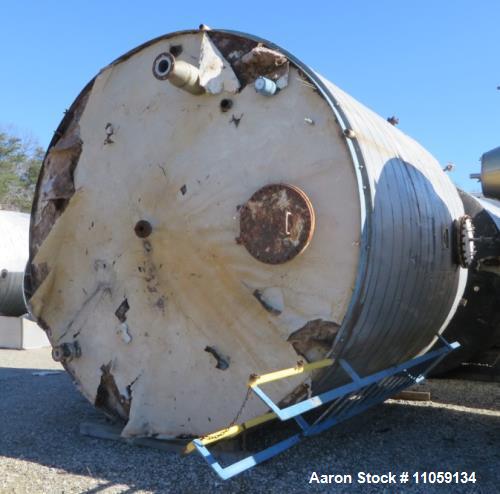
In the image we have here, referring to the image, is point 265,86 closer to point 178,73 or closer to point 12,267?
point 178,73

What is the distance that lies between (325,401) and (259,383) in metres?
0.59

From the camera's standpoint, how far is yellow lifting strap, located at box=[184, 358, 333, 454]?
10.1ft

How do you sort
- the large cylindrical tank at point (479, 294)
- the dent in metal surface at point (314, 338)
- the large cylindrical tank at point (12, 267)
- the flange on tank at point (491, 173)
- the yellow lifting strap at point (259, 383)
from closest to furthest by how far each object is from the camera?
the yellow lifting strap at point (259, 383) < the dent in metal surface at point (314, 338) < the flange on tank at point (491, 173) < the large cylindrical tank at point (479, 294) < the large cylindrical tank at point (12, 267)

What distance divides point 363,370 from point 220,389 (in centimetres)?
102

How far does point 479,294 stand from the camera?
240 inches

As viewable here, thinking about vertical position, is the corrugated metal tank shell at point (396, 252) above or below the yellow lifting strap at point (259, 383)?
above

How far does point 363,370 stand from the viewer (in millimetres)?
4176

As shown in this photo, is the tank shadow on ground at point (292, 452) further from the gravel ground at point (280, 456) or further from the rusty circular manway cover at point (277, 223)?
the rusty circular manway cover at point (277, 223)

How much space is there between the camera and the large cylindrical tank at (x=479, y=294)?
582 centimetres

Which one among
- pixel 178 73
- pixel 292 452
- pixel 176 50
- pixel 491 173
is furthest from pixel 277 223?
pixel 491 173

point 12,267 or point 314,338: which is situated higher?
point 314,338

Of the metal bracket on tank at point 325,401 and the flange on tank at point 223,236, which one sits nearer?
the metal bracket on tank at point 325,401

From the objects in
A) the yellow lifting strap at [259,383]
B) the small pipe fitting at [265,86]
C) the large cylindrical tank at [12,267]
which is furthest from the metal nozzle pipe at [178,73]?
the large cylindrical tank at [12,267]

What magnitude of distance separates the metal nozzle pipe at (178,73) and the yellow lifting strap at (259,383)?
6.56 feet
